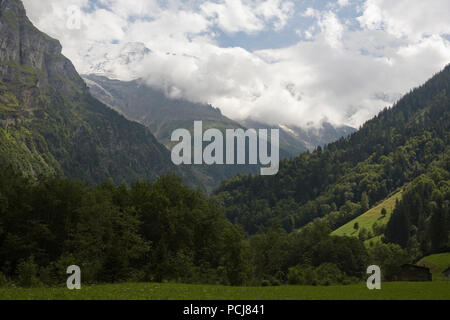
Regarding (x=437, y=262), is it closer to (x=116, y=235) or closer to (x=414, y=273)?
(x=414, y=273)

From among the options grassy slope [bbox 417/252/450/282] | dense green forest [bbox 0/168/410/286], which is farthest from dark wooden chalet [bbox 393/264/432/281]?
grassy slope [bbox 417/252/450/282]

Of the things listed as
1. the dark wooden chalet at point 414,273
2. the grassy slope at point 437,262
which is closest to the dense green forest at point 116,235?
the dark wooden chalet at point 414,273

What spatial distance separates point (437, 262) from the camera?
13288 centimetres

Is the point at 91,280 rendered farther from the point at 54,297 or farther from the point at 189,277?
the point at 54,297

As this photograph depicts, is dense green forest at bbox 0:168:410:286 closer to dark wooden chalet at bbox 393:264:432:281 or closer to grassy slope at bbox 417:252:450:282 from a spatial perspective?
dark wooden chalet at bbox 393:264:432:281

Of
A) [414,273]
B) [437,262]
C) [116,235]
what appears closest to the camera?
[116,235]

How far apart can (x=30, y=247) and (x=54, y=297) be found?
3983 centimetres

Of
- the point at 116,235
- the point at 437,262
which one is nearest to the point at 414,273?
the point at 437,262

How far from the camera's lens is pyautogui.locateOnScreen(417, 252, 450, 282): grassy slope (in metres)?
123

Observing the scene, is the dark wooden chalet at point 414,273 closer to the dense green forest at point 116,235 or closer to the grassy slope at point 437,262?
the dense green forest at point 116,235

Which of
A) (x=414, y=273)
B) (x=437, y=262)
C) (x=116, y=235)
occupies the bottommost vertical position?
(x=414, y=273)

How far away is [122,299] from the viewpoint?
31.4 m

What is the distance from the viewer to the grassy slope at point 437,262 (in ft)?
405
